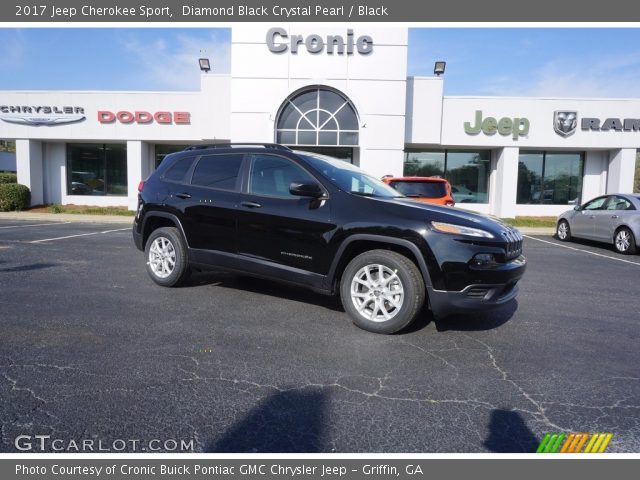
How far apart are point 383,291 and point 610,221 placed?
32.3 ft

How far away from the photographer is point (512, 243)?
4129 mm

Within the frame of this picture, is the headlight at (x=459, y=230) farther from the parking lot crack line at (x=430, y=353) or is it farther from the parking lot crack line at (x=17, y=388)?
the parking lot crack line at (x=17, y=388)

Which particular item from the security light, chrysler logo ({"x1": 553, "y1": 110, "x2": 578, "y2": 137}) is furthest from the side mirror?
chrysler logo ({"x1": 553, "y1": 110, "x2": 578, "y2": 137})

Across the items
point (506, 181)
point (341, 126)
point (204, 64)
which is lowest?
point (506, 181)

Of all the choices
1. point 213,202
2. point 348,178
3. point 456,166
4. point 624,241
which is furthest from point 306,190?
point 456,166

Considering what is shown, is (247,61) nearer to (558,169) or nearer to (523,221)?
(523,221)

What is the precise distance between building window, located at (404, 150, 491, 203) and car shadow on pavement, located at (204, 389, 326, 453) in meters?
19.2

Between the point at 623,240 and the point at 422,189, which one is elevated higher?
the point at 422,189

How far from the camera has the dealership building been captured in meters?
17.7

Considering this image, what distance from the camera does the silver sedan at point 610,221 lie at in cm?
1037

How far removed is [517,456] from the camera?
234cm

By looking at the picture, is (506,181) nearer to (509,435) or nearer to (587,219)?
(587,219)

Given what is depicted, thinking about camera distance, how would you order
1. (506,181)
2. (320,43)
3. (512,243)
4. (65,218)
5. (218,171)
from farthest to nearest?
1. (506,181)
2. (320,43)
3. (65,218)
4. (218,171)
5. (512,243)
